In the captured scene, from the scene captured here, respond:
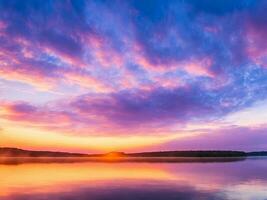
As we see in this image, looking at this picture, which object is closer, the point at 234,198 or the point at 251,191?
the point at 234,198

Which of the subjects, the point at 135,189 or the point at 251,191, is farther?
the point at 135,189

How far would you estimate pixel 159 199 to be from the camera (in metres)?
27.9

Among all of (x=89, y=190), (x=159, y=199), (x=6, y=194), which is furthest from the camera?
(x=89, y=190)

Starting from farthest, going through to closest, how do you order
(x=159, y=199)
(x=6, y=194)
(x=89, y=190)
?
(x=89, y=190) → (x=6, y=194) → (x=159, y=199)

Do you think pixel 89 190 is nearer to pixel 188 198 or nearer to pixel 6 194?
pixel 6 194

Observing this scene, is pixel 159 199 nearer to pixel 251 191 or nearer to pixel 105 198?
pixel 105 198

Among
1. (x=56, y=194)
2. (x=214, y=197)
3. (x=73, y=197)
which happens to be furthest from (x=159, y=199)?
(x=56, y=194)

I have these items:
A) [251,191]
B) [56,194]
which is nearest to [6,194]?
[56,194]

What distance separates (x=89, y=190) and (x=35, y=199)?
6.98 meters

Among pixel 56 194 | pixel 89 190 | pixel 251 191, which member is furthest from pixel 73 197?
pixel 251 191

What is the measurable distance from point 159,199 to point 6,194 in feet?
42.0

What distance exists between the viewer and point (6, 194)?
30891 mm

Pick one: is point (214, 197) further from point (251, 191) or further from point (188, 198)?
point (251, 191)

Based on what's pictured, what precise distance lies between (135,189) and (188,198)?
789 centimetres
